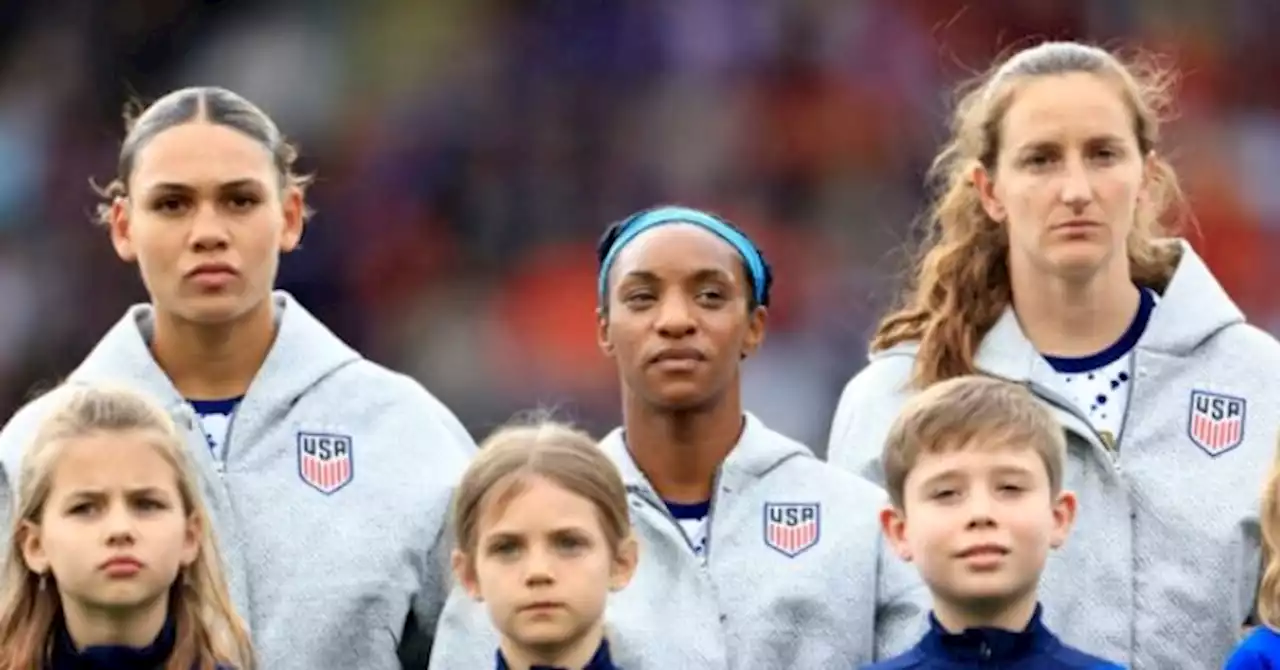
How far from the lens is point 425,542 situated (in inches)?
239

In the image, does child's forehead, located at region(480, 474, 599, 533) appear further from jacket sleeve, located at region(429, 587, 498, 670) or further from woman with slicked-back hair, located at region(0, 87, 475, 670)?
woman with slicked-back hair, located at region(0, 87, 475, 670)

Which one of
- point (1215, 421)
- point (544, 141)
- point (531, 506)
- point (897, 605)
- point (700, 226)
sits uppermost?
point (544, 141)

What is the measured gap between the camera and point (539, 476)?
5.69 metres

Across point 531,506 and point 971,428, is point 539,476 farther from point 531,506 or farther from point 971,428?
point 971,428

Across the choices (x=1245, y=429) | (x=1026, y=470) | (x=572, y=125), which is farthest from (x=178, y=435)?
(x=572, y=125)

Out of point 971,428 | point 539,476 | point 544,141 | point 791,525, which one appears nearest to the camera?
point 971,428

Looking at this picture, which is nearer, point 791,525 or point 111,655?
point 111,655

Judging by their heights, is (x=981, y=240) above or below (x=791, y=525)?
above

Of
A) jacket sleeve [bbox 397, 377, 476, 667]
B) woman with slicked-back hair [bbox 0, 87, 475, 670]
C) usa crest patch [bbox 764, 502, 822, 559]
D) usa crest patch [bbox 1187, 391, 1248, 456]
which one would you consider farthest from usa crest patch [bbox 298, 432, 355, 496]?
usa crest patch [bbox 1187, 391, 1248, 456]

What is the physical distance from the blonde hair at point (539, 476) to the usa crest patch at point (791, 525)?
36 centimetres

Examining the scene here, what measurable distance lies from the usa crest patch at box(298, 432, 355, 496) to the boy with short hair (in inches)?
43.2

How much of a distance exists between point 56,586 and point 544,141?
511cm

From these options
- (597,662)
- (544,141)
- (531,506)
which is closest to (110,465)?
(531,506)

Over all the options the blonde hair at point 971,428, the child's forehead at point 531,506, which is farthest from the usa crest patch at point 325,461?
the blonde hair at point 971,428
